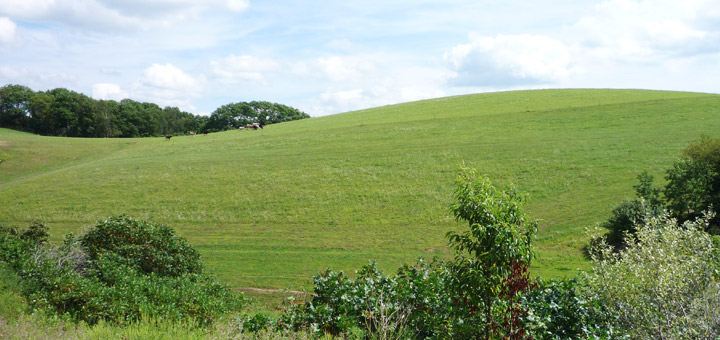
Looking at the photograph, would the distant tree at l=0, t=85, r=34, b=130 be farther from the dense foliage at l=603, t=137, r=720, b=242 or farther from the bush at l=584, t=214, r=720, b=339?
the bush at l=584, t=214, r=720, b=339

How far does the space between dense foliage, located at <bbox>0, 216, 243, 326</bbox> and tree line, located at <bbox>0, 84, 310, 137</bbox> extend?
84.2 meters

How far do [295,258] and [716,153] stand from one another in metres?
25.8

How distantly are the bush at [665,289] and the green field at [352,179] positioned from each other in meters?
10.8

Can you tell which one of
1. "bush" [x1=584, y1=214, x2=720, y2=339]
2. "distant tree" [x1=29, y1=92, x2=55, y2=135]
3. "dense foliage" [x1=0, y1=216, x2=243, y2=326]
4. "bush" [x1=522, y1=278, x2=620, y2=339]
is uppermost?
"distant tree" [x1=29, y1=92, x2=55, y2=135]

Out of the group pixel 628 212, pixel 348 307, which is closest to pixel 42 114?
pixel 348 307

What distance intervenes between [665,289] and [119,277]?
14940 mm

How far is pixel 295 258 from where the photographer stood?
26.1 metres

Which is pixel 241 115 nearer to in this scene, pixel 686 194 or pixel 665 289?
pixel 686 194

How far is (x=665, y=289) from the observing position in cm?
912

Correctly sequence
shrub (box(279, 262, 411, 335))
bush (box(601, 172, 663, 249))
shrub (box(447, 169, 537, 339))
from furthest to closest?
1. bush (box(601, 172, 663, 249))
2. shrub (box(279, 262, 411, 335))
3. shrub (box(447, 169, 537, 339))

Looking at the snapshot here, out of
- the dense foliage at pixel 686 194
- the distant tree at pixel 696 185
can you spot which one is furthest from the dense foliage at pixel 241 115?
the distant tree at pixel 696 185

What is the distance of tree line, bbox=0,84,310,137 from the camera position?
306ft

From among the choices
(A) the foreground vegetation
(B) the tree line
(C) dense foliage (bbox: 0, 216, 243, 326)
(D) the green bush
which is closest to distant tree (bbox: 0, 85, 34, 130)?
(B) the tree line

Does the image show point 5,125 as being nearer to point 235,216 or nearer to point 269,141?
point 269,141
